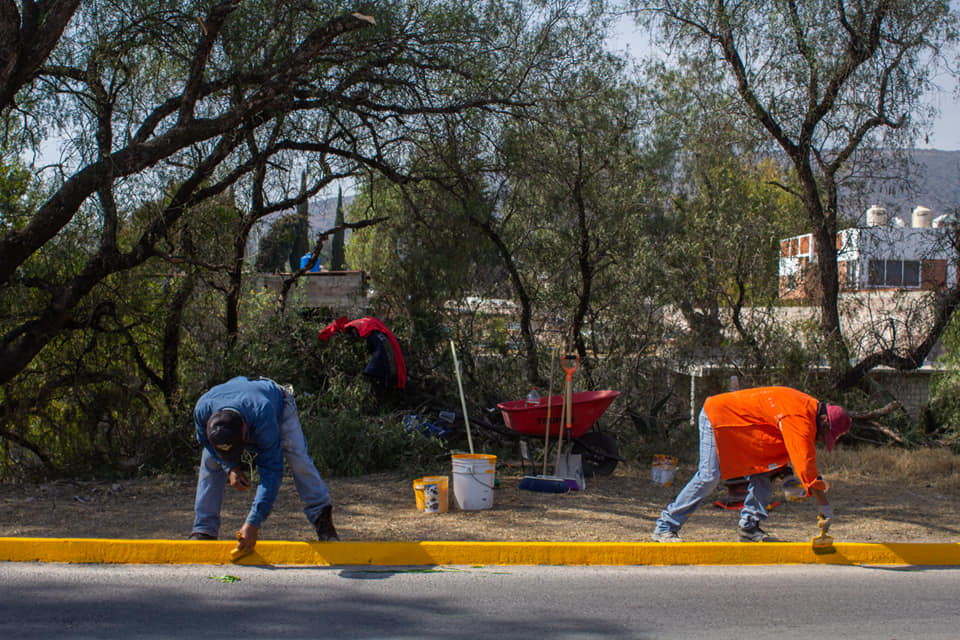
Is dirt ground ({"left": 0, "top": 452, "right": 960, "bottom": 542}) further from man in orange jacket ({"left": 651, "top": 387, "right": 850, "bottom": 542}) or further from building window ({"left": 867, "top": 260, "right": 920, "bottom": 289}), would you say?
building window ({"left": 867, "top": 260, "right": 920, "bottom": 289})

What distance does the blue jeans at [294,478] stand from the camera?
5.77 m

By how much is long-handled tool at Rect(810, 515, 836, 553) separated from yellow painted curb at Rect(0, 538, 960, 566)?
0.20ft

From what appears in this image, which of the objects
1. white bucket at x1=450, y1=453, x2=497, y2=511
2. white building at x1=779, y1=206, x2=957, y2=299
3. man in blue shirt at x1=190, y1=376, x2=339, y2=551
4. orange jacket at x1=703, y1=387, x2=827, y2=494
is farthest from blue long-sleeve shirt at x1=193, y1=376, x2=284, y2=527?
white building at x1=779, y1=206, x2=957, y2=299

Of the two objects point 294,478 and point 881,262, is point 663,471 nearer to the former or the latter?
point 294,478

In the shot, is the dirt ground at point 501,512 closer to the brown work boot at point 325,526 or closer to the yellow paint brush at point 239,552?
the brown work boot at point 325,526

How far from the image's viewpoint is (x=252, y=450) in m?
5.59

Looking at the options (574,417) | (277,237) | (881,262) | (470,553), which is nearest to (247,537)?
(470,553)

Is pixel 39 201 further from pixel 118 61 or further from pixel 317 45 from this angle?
pixel 317 45

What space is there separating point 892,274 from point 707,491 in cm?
977

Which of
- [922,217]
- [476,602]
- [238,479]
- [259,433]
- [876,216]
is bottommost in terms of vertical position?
[476,602]

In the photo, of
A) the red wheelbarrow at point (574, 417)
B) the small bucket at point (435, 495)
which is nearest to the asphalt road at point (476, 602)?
the small bucket at point (435, 495)

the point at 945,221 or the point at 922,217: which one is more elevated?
the point at 922,217

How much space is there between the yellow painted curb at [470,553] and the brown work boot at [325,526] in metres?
0.12

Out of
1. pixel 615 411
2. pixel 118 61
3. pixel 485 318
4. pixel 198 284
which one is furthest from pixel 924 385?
pixel 118 61
